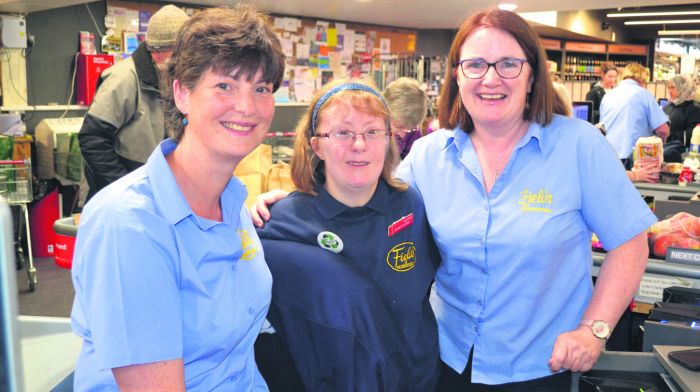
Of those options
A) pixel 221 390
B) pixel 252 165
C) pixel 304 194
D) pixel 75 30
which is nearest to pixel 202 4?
pixel 75 30

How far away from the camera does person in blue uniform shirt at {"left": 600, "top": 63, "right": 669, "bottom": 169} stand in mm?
6199

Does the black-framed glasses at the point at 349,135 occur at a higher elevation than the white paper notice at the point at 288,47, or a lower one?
lower

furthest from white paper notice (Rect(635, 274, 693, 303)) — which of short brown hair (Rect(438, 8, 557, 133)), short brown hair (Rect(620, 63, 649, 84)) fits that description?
short brown hair (Rect(620, 63, 649, 84))

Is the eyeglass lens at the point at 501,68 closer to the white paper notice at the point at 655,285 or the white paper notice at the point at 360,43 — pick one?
the white paper notice at the point at 655,285

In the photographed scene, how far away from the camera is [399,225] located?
176 cm

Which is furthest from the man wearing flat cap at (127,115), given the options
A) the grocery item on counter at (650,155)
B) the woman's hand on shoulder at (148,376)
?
the grocery item on counter at (650,155)

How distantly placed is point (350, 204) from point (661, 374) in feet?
3.02

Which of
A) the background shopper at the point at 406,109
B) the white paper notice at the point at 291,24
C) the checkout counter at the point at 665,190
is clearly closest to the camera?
the background shopper at the point at 406,109

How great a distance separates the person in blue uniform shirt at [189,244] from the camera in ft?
3.72

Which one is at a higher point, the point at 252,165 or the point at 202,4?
the point at 202,4

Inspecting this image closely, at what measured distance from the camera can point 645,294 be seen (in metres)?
2.36

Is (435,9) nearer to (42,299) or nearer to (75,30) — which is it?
(75,30)

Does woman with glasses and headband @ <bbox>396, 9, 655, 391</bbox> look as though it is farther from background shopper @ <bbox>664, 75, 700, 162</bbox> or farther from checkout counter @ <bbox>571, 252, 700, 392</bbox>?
background shopper @ <bbox>664, 75, 700, 162</bbox>

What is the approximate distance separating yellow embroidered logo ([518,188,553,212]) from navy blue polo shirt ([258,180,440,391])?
0.29m
